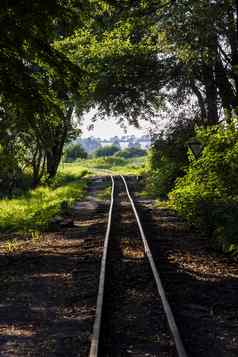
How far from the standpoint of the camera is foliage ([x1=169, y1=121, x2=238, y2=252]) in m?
13.4

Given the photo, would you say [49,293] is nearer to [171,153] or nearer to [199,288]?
[199,288]

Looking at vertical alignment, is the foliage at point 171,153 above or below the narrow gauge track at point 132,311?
above

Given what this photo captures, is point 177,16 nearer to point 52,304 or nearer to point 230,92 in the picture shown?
point 230,92

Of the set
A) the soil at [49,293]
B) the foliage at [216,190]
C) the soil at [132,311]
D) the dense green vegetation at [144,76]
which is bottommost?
the soil at [49,293]

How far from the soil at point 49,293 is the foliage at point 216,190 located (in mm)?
2744

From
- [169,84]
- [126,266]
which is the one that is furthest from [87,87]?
[126,266]

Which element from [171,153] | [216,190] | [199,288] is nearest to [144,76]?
[171,153]

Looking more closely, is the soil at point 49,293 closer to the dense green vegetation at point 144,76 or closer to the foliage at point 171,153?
the dense green vegetation at point 144,76

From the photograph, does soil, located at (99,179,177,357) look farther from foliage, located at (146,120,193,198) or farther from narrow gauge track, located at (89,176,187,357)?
foliage, located at (146,120,193,198)

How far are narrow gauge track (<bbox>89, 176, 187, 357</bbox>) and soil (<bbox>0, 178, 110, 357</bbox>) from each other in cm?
22

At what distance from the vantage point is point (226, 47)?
77.6ft

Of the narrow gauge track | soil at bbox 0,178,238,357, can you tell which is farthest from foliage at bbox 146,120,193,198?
the narrow gauge track

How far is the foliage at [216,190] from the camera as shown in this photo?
44.1 feet

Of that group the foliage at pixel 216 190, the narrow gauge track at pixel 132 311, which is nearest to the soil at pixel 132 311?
the narrow gauge track at pixel 132 311
